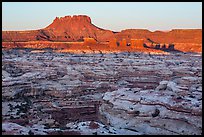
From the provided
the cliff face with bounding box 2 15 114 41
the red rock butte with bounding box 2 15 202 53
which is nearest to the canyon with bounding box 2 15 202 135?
the red rock butte with bounding box 2 15 202 53

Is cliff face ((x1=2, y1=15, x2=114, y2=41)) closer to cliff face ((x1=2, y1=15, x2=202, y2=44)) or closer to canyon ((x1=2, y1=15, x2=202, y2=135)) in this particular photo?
cliff face ((x1=2, y1=15, x2=202, y2=44))

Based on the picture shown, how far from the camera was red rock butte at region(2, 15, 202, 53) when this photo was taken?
6062 cm

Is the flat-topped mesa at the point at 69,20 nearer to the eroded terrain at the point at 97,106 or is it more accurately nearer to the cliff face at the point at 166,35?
the cliff face at the point at 166,35

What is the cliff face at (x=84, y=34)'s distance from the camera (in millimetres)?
76250

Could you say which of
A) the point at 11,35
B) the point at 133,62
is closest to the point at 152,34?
the point at 11,35

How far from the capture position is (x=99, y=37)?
89875 mm

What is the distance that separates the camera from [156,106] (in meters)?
15.9

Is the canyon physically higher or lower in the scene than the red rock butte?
lower

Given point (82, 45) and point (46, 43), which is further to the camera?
point (46, 43)

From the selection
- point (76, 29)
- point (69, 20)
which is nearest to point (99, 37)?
point (76, 29)

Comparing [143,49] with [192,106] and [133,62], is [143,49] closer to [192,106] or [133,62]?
[133,62]

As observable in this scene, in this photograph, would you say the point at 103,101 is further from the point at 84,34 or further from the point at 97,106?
the point at 84,34

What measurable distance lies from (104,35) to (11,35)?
23.7 metres

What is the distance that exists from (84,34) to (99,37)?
4.15 m
